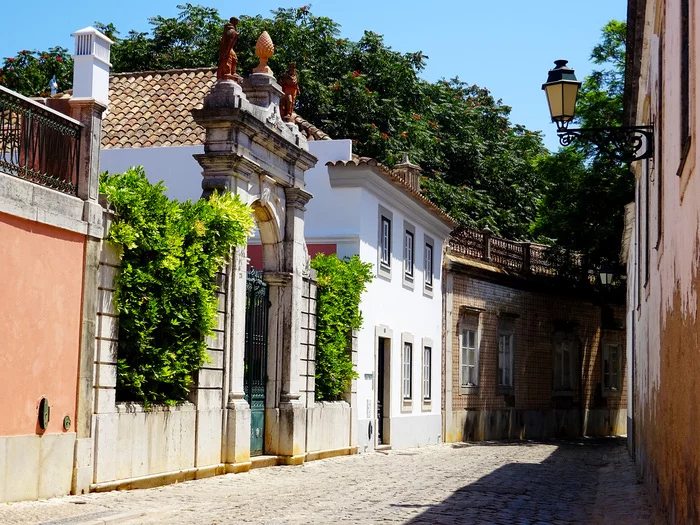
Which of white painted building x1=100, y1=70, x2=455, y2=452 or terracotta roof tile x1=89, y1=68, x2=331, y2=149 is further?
terracotta roof tile x1=89, y1=68, x2=331, y2=149

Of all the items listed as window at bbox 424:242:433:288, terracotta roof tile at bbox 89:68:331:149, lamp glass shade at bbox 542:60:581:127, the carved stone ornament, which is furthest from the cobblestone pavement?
window at bbox 424:242:433:288

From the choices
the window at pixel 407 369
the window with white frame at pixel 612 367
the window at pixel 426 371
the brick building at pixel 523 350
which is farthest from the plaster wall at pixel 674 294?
the window with white frame at pixel 612 367

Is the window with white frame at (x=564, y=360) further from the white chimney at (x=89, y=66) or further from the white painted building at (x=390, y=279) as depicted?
the white chimney at (x=89, y=66)

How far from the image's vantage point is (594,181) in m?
30.3

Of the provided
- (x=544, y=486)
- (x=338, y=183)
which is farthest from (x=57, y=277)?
(x=338, y=183)

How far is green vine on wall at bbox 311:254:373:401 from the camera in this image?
19625 mm

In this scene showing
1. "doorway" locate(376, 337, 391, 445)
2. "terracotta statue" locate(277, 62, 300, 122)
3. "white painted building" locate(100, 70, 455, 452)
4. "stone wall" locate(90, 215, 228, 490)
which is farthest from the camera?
"doorway" locate(376, 337, 391, 445)

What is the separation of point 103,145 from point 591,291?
18624 mm

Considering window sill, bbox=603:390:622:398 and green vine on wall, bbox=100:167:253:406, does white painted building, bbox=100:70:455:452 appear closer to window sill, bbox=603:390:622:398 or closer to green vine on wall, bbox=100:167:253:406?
green vine on wall, bbox=100:167:253:406

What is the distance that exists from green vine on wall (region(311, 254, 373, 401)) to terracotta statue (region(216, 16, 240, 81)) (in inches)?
188

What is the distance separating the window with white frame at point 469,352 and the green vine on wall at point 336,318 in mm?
8652

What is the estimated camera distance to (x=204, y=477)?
1450 centimetres

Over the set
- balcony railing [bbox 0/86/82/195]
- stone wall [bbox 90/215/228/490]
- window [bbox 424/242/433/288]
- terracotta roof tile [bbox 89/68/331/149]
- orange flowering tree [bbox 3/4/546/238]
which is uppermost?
orange flowering tree [bbox 3/4/546/238]

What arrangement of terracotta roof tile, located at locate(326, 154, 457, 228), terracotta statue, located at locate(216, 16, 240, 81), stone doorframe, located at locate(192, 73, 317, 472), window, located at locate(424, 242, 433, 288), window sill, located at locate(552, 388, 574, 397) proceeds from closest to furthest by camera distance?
stone doorframe, located at locate(192, 73, 317, 472), terracotta statue, located at locate(216, 16, 240, 81), terracotta roof tile, located at locate(326, 154, 457, 228), window, located at locate(424, 242, 433, 288), window sill, located at locate(552, 388, 574, 397)
